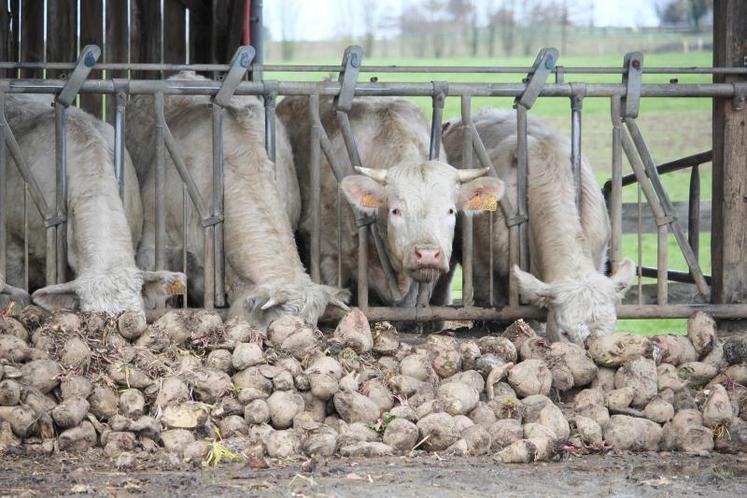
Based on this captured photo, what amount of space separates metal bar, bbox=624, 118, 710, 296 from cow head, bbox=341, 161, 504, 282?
100cm

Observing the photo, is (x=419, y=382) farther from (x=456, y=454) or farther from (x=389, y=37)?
(x=389, y=37)

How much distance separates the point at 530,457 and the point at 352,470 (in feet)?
2.89

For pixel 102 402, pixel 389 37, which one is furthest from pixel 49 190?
pixel 389 37

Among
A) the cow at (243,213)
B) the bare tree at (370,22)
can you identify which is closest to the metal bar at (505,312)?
the cow at (243,213)

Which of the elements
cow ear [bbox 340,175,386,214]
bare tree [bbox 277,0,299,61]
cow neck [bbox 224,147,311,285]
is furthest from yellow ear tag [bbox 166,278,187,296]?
bare tree [bbox 277,0,299,61]

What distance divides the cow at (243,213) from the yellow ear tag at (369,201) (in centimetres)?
52

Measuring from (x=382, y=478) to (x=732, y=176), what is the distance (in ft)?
12.6

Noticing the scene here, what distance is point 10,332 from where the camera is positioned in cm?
652

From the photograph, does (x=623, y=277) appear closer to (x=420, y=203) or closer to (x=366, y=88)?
(x=420, y=203)

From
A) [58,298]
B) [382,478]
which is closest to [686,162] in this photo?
[58,298]

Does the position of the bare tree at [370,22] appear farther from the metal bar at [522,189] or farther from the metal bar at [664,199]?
the metal bar at [664,199]

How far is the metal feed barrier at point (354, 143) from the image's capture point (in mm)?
7758

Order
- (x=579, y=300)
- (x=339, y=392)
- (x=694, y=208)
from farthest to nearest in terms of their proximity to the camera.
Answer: (x=694, y=208), (x=579, y=300), (x=339, y=392)

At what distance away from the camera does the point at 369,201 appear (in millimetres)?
7840
